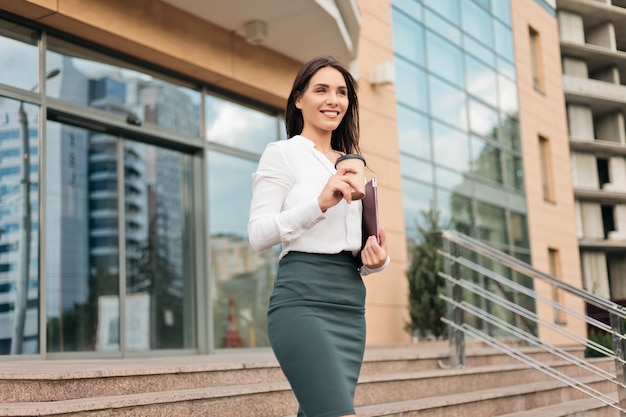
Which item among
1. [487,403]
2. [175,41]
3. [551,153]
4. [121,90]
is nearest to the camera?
[487,403]

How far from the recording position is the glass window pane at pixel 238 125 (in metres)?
8.52

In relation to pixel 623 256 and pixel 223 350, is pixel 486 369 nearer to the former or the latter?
pixel 223 350

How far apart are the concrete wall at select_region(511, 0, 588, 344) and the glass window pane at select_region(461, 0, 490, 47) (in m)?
1.76

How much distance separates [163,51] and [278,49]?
1.81m

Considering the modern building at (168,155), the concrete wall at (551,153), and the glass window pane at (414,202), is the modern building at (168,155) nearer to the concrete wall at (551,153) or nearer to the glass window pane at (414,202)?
the glass window pane at (414,202)

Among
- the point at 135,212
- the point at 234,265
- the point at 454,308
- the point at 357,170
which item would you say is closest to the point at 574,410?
the point at 454,308

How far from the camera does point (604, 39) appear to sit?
1121 inches

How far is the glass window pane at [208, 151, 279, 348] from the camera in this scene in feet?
27.9

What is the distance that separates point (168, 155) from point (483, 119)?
8471mm

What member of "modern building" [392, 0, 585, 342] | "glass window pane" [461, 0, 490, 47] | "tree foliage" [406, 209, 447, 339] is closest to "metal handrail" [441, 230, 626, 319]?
"tree foliage" [406, 209, 447, 339]

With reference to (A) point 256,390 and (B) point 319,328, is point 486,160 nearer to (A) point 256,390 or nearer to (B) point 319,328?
(A) point 256,390

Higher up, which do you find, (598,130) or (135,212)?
(598,130)

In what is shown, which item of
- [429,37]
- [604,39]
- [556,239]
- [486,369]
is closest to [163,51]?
[486,369]

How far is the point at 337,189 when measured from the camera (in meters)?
1.99
